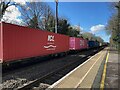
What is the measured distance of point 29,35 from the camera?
16.2 meters

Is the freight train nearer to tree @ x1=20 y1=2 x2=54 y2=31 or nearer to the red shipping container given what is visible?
the red shipping container

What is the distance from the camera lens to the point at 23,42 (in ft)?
49.6

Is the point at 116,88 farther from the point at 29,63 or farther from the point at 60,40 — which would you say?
the point at 60,40

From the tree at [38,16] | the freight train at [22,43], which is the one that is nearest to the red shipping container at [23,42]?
the freight train at [22,43]

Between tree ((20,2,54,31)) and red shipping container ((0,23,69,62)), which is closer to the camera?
red shipping container ((0,23,69,62))

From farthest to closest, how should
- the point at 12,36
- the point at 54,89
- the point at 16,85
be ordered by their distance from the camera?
1. the point at 12,36
2. the point at 16,85
3. the point at 54,89

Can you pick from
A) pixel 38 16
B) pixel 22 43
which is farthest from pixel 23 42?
pixel 38 16

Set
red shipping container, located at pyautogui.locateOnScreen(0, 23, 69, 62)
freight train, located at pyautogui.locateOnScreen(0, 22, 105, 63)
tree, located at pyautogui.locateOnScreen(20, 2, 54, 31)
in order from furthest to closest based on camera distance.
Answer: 1. tree, located at pyautogui.locateOnScreen(20, 2, 54, 31)
2. red shipping container, located at pyautogui.locateOnScreen(0, 23, 69, 62)
3. freight train, located at pyautogui.locateOnScreen(0, 22, 105, 63)

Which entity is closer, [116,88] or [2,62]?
[116,88]

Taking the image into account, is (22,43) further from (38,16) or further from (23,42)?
(38,16)

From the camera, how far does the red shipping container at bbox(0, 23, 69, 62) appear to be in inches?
513

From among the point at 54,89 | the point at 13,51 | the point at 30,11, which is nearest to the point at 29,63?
the point at 13,51

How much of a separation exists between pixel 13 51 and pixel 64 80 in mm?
5026

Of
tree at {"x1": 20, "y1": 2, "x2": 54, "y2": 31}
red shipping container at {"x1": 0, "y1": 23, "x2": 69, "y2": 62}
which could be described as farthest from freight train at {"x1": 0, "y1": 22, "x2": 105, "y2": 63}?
tree at {"x1": 20, "y1": 2, "x2": 54, "y2": 31}
